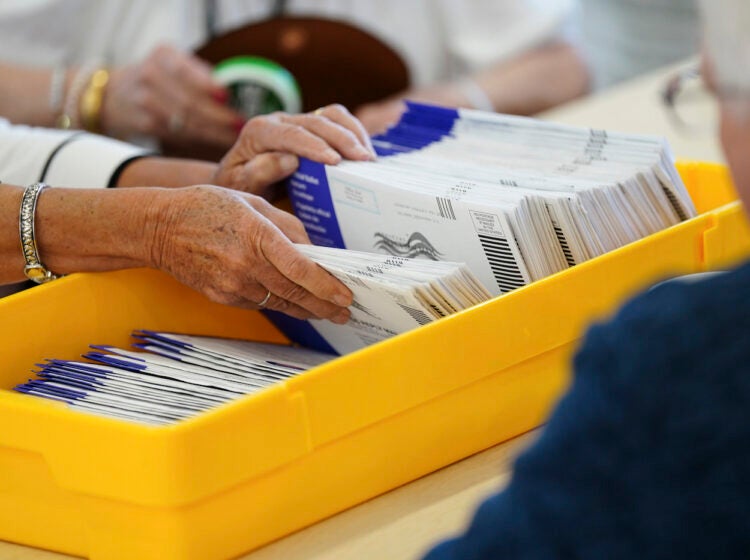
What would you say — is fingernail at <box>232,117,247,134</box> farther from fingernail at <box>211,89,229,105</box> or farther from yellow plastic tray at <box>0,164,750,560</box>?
yellow plastic tray at <box>0,164,750,560</box>

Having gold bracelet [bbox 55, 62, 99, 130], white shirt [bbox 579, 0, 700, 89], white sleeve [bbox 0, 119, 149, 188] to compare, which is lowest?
white sleeve [bbox 0, 119, 149, 188]

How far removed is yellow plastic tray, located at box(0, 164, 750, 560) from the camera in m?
0.68

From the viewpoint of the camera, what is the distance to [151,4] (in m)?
1.76

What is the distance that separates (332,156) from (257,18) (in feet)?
2.96

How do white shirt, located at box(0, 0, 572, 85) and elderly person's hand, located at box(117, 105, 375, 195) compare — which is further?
white shirt, located at box(0, 0, 572, 85)

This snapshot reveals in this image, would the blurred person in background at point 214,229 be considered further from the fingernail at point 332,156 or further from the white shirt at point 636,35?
the white shirt at point 636,35

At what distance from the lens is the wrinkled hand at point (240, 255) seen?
0.83m

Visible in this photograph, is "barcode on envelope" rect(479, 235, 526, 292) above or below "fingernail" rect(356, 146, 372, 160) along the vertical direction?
below

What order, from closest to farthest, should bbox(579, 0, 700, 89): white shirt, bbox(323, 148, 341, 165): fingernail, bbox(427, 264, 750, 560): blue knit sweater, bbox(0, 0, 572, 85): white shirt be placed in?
bbox(427, 264, 750, 560): blue knit sweater < bbox(323, 148, 341, 165): fingernail < bbox(0, 0, 572, 85): white shirt < bbox(579, 0, 700, 89): white shirt

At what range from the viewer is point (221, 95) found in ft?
5.09

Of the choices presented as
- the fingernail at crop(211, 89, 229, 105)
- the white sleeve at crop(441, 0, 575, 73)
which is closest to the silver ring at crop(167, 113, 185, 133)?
the fingernail at crop(211, 89, 229, 105)

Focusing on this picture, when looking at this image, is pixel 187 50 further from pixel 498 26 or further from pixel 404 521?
pixel 404 521

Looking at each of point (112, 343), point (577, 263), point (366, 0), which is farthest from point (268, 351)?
point (366, 0)

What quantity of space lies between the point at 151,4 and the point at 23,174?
762mm
